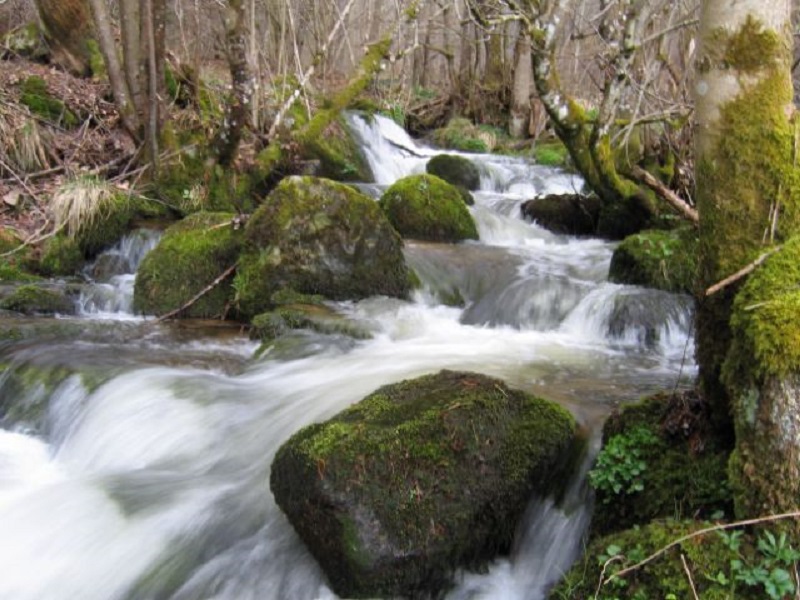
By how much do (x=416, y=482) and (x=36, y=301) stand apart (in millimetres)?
5297

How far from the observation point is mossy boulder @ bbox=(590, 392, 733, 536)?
2.75 meters

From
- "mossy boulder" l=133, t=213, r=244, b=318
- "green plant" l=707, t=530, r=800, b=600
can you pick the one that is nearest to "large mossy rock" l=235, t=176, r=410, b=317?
"mossy boulder" l=133, t=213, r=244, b=318

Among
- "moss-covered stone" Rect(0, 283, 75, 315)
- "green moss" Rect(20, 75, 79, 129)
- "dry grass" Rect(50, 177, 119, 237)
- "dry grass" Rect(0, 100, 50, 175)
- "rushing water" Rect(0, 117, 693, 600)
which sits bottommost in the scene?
"rushing water" Rect(0, 117, 693, 600)

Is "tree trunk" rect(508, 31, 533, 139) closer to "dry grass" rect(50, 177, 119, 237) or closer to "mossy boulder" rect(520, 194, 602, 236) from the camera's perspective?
"mossy boulder" rect(520, 194, 602, 236)

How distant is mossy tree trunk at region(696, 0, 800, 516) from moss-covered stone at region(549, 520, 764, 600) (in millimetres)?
188

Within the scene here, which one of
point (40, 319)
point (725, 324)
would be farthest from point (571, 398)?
point (40, 319)

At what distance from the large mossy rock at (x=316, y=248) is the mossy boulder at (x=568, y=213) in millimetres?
3650

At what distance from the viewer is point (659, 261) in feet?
22.0

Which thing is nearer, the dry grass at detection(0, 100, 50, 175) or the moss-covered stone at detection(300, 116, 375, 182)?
the dry grass at detection(0, 100, 50, 175)

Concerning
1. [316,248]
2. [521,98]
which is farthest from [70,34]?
[521,98]

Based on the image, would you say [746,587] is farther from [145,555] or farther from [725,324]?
[145,555]

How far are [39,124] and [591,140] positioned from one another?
24.3ft

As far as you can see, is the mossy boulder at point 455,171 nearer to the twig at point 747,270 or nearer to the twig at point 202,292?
the twig at point 202,292

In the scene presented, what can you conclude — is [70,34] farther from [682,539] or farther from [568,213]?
[682,539]
